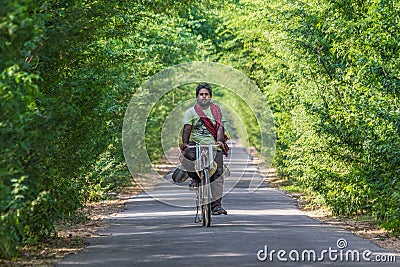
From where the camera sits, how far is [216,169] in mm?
16125

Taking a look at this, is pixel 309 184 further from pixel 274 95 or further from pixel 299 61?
pixel 274 95

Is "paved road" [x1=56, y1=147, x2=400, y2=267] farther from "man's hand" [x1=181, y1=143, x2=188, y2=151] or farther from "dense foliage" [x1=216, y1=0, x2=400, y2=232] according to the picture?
"man's hand" [x1=181, y1=143, x2=188, y2=151]

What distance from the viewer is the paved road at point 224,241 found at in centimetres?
1140

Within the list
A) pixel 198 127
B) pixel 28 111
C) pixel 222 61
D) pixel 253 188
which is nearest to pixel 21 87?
pixel 28 111

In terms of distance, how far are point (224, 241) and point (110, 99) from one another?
451 centimetres

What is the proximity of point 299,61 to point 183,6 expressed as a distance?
2735 millimetres

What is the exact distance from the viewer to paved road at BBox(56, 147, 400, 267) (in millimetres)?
11398

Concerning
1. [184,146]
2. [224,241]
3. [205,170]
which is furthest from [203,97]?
[224,241]

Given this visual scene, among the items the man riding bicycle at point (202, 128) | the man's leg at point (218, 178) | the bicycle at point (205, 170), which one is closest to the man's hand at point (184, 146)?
the man riding bicycle at point (202, 128)

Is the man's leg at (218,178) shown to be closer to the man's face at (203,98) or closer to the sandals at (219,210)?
the sandals at (219,210)

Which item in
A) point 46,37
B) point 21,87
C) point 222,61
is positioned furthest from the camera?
point 222,61

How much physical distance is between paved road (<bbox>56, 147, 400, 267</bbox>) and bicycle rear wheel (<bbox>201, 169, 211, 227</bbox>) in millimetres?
189

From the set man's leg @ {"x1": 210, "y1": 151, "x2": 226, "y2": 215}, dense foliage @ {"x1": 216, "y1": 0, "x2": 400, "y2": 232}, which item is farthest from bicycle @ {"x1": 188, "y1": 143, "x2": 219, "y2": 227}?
dense foliage @ {"x1": 216, "y1": 0, "x2": 400, "y2": 232}

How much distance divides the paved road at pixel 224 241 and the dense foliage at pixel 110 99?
0.86m
